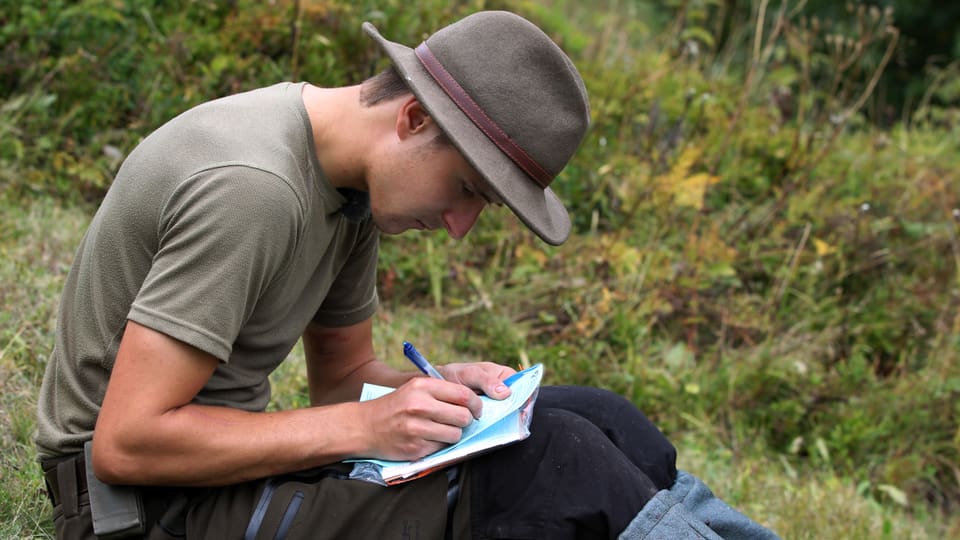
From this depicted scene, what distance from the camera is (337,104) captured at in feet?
6.72

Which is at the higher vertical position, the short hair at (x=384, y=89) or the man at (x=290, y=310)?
the short hair at (x=384, y=89)

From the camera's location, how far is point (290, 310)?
215cm

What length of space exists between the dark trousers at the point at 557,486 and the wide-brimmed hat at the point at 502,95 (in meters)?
0.44

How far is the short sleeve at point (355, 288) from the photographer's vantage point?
2.44m

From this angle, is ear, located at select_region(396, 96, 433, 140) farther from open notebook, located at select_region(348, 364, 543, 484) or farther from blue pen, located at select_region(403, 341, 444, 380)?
open notebook, located at select_region(348, 364, 543, 484)

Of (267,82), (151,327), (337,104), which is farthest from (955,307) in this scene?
(151,327)

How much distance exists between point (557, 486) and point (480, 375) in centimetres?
45

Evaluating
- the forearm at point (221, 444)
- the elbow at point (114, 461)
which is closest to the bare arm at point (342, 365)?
the forearm at point (221, 444)

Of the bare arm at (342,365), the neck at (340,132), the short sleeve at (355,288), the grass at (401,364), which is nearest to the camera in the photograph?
the neck at (340,132)

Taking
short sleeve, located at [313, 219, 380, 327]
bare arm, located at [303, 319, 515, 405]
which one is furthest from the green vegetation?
short sleeve, located at [313, 219, 380, 327]

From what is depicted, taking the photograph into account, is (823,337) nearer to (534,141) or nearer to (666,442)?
(666,442)

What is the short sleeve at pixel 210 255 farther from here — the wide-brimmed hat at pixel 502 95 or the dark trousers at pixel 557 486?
the dark trousers at pixel 557 486

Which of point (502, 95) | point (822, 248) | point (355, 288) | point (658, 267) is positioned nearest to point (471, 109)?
point (502, 95)

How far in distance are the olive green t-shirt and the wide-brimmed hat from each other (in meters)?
0.29
